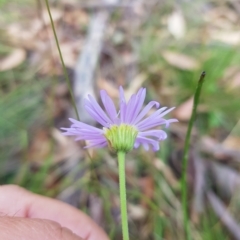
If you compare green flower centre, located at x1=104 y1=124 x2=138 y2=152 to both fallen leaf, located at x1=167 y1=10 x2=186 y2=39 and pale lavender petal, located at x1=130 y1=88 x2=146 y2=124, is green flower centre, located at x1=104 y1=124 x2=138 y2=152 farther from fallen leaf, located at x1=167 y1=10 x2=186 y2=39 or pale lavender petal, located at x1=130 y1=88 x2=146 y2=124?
fallen leaf, located at x1=167 y1=10 x2=186 y2=39

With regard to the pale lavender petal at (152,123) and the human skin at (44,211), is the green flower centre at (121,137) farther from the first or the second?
the human skin at (44,211)

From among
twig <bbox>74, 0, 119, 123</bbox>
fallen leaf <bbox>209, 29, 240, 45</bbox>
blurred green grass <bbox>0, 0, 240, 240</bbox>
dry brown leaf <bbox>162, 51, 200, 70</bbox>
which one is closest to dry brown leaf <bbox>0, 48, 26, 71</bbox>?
blurred green grass <bbox>0, 0, 240, 240</bbox>

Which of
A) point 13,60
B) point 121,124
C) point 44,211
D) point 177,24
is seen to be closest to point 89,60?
point 13,60

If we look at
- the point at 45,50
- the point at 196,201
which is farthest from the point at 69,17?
the point at 196,201

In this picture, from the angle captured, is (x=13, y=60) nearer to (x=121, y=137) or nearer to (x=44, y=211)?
(x=44, y=211)

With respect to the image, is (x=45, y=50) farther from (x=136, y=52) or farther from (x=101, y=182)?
(x=101, y=182)

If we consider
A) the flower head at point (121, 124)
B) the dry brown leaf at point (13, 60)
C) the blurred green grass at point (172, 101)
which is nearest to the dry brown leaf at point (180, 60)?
the blurred green grass at point (172, 101)
